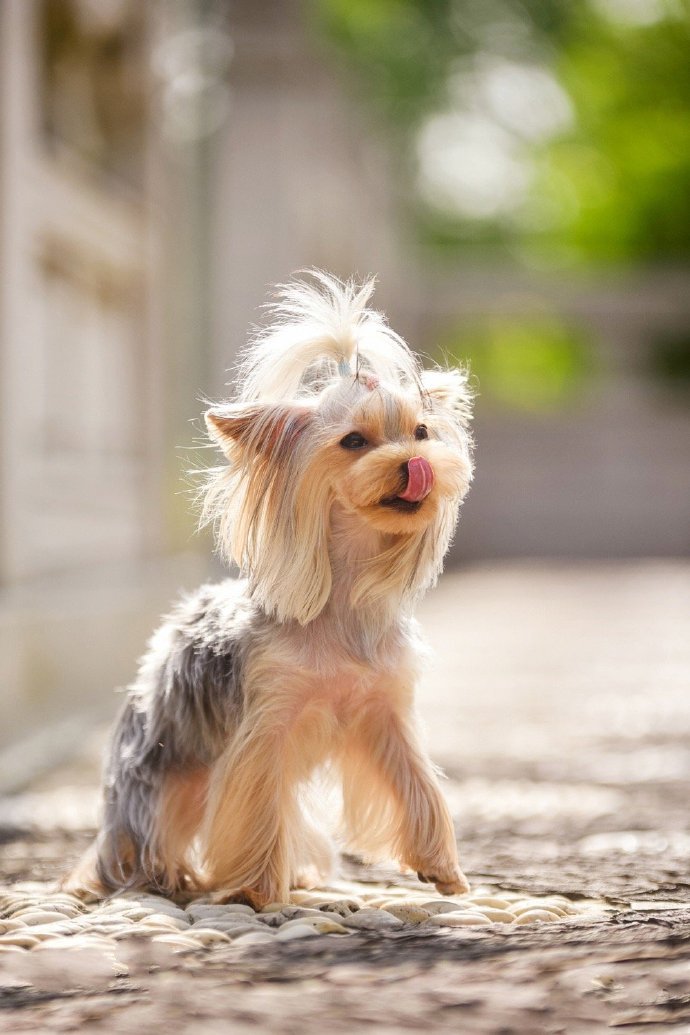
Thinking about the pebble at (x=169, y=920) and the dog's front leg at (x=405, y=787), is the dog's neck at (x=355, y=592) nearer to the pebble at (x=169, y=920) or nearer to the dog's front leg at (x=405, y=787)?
the dog's front leg at (x=405, y=787)

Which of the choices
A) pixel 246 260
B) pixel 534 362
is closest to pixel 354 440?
pixel 246 260

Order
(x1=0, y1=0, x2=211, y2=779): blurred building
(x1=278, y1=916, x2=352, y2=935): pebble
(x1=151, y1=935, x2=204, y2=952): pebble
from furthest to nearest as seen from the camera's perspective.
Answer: (x1=0, y1=0, x2=211, y2=779): blurred building, (x1=278, y1=916, x2=352, y2=935): pebble, (x1=151, y1=935, x2=204, y2=952): pebble

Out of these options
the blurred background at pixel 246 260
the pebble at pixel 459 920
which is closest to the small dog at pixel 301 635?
the pebble at pixel 459 920

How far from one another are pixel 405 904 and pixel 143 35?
682 cm

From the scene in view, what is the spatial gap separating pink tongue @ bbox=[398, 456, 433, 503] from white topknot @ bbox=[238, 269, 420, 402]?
0.26 metres

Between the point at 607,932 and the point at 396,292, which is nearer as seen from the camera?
the point at 607,932

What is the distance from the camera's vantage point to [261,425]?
106 inches

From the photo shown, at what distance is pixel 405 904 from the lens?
8.85ft

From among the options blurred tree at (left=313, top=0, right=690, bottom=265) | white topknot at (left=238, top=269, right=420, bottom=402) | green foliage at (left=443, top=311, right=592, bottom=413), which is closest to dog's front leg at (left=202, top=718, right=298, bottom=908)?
white topknot at (left=238, top=269, right=420, bottom=402)

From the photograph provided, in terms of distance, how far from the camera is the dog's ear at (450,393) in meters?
2.82

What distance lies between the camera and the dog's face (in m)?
2.54

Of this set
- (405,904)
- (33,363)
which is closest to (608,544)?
(33,363)

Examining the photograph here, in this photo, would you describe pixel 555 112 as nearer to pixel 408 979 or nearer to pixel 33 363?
pixel 33 363

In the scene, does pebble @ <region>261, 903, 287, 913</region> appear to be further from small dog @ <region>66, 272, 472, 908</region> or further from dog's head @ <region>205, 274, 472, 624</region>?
dog's head @ <region>205, 274, 472, 624</region>
